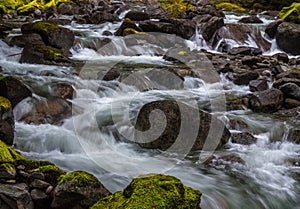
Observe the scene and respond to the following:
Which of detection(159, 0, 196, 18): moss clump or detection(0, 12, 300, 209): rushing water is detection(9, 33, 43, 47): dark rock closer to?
detection(0, 12, 300, 209): rushing water

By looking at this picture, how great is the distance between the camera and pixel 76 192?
10.7ft

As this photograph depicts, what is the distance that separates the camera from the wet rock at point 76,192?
3236 millimetres

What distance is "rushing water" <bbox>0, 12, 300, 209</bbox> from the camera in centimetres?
491

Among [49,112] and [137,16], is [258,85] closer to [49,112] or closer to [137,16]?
[49,112]

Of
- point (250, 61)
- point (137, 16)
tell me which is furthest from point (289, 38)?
point (137, 16)

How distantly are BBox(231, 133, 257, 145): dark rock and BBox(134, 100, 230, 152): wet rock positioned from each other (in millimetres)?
389

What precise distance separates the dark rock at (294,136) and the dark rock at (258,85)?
2683mm

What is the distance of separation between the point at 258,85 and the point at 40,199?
7840mm

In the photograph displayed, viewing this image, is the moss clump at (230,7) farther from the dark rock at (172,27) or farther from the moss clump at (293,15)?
the dark rock at (172,27)

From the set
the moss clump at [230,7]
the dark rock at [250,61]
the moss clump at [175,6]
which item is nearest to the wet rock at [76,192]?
the dark rock at [250,61]

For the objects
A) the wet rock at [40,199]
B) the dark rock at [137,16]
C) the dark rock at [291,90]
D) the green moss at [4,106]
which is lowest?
the dark rock at [291,90]

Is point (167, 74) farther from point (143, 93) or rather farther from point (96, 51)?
point (96, 51)

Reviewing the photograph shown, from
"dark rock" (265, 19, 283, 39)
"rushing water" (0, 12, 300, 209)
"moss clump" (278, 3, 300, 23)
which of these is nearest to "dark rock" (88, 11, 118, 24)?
"dark rock" (265, 19, 283, 39)

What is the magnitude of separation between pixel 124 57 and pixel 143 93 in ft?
13.5
